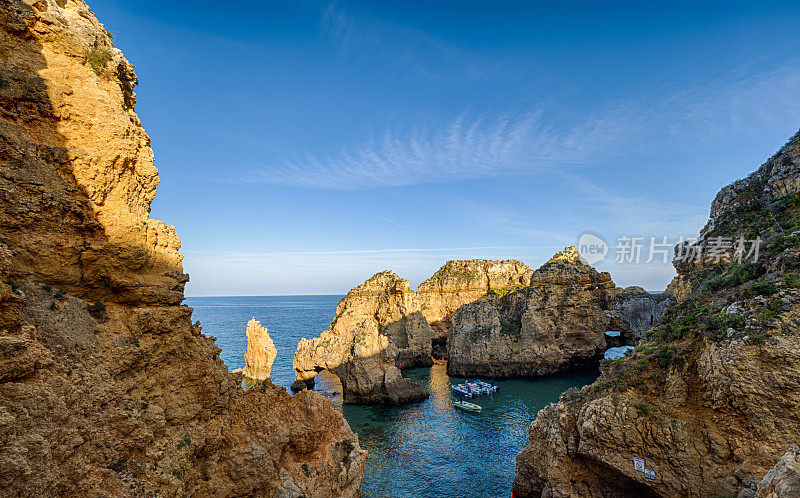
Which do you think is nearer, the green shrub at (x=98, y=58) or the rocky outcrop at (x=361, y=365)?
the green shrub at (x=98, y=58)

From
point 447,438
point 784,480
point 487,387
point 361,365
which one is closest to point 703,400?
point 784,480

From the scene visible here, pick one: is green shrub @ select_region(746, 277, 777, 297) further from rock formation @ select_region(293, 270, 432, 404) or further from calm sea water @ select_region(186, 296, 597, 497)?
rock formation @ select_region(293, 270, 432, 404)

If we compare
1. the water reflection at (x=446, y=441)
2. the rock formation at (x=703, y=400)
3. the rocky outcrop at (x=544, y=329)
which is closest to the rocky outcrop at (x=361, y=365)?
the water reflection at (x=446, y=441)

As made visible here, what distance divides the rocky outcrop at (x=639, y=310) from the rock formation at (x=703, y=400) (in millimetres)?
43003

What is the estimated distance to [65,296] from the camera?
35.5 feet

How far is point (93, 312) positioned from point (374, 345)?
4769 cm


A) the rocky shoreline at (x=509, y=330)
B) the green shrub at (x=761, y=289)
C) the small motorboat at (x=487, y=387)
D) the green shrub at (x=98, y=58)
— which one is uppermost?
the green shrub at (x=98, y=58)

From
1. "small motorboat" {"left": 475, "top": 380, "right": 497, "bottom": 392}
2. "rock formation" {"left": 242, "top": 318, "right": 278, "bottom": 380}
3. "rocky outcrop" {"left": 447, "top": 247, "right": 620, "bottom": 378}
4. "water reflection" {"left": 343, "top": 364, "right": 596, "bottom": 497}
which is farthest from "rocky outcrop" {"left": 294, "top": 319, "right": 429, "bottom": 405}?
"rocky outcrop" {"left": 447, "top": 247, "right": 620, "bottom": 378}

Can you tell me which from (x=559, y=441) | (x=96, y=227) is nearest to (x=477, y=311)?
(x=559, y=441)

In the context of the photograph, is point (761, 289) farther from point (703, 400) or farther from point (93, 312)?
point (93, 312)

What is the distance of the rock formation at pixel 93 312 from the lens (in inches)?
343

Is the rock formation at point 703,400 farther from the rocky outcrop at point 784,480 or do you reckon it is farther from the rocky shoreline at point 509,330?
the rocky shoreline at point 509,330

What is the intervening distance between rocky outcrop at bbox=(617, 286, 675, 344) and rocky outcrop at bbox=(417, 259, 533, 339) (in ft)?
73.0

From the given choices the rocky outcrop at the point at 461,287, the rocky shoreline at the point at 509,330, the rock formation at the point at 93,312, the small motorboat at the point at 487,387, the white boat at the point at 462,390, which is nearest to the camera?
the rock formation at the point at 93,312
